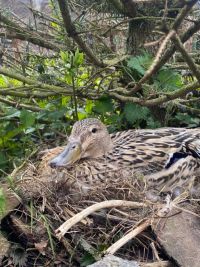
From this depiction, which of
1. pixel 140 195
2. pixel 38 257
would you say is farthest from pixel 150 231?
pixel 38 257

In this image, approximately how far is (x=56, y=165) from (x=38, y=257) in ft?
2.43

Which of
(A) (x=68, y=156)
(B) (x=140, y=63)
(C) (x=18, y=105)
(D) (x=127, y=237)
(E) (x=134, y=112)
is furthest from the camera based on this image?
(C) (x=18, y=105)

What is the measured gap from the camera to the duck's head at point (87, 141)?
154 inches

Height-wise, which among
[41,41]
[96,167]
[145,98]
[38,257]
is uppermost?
[41,41]

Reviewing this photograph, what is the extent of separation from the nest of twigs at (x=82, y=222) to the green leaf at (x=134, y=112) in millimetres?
1018

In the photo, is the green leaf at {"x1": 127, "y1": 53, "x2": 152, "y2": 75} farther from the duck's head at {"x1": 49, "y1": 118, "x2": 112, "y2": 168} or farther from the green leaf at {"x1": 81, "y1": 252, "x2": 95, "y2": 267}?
the green leaf at {"x1": 81, "y1": 252, "x2": 95, "y2": 267}

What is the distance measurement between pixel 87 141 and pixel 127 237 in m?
1.21

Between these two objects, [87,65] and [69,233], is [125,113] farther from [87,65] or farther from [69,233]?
[69,233]

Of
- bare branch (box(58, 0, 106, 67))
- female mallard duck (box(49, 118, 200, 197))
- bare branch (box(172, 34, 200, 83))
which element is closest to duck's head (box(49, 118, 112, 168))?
female mallard duck (box(49, 118, 200, 197))

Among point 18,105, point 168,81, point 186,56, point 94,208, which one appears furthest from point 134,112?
point 94,208

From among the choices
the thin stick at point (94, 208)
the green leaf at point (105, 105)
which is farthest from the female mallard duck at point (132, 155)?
the thin stick at point (94, 208)

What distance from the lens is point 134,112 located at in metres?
4.46

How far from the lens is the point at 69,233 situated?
→ 124 inches

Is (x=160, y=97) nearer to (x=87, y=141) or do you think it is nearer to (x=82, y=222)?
(x=87, y=141)
